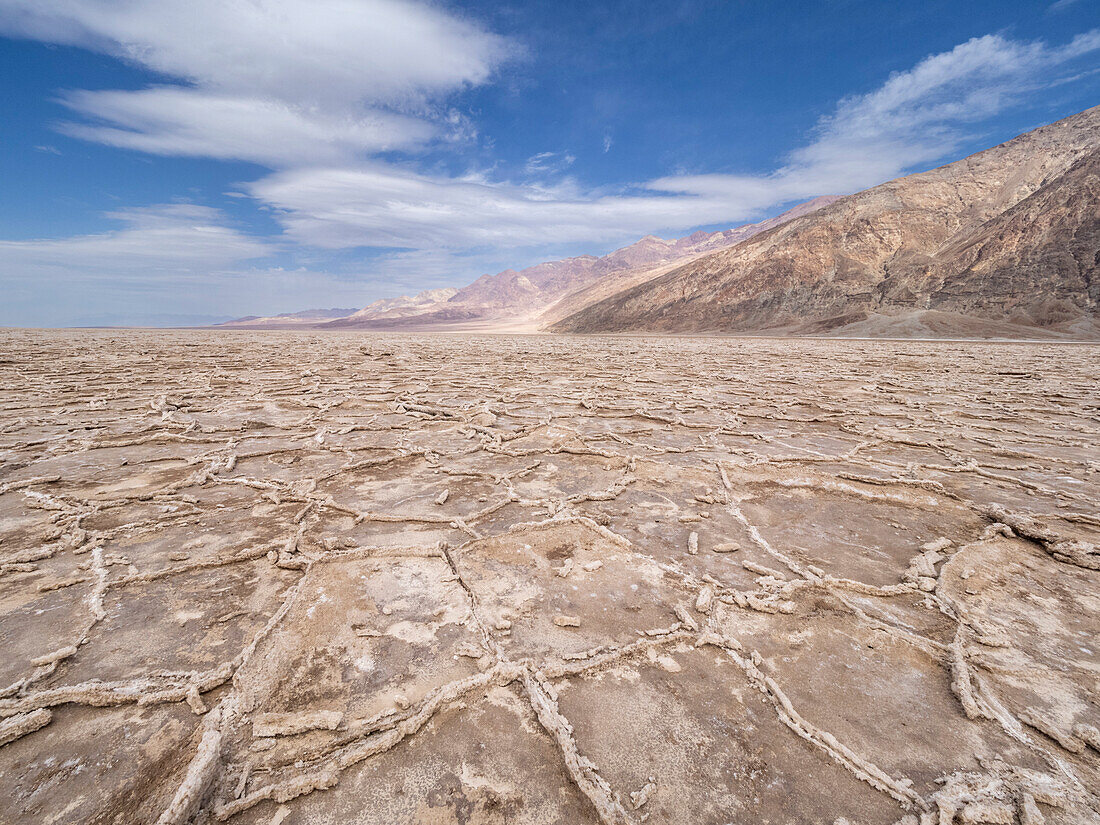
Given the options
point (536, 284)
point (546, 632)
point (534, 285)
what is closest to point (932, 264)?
point (546, 632)

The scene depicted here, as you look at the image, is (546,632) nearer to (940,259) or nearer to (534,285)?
(940,259)

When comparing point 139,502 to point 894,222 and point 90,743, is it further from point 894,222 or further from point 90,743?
point 894,222

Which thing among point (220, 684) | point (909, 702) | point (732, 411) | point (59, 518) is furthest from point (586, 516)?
point (732, 411)

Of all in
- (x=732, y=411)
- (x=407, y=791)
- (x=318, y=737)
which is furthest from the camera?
(x=732, y=411)

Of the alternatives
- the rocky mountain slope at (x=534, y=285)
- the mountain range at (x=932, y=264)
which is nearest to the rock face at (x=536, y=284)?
the rocky mountain slope at (x=534, y=285)

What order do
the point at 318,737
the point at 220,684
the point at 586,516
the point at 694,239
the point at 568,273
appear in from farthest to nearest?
the point at 694,239, the point at 568,273, the point at 586,516, the point at 220,684, the point at 318,737

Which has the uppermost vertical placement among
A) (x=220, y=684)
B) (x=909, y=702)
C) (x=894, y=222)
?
(x=894, y=222)

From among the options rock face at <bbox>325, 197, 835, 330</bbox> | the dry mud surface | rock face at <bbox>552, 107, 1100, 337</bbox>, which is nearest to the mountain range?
rock face at <bbox>552, 107, 1100, 337</bbox>

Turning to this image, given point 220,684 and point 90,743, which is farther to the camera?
point 220,684
